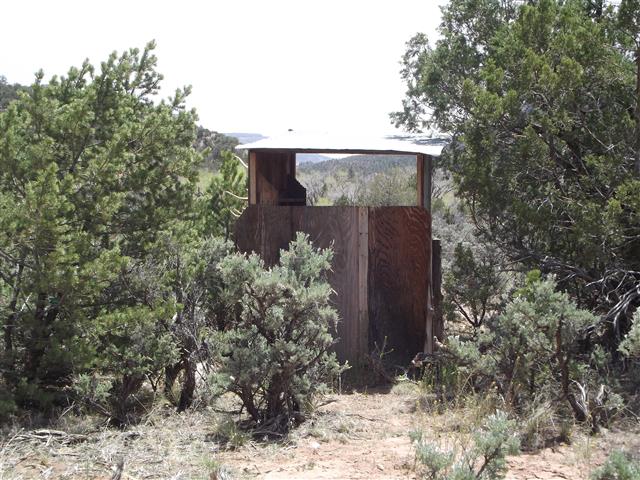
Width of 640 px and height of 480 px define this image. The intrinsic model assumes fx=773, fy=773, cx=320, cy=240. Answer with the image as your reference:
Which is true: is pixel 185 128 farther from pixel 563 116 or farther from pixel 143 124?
pixel 563 116

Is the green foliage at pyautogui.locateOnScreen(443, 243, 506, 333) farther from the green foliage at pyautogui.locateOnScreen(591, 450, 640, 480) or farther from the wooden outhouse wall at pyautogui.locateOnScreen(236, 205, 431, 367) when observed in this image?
the green foliage at pyautogui.locateOnScreen(591, 450, 640, 480)

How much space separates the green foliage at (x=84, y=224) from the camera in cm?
619

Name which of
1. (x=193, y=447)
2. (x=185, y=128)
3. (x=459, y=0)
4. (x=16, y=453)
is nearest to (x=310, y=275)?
(x=193, y=447)

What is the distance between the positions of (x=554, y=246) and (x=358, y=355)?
2301mm

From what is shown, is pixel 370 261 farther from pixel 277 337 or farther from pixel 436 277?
pixel 277 337

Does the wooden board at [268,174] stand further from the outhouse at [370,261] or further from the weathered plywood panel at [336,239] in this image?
the weathered plywood panel at [336,239]

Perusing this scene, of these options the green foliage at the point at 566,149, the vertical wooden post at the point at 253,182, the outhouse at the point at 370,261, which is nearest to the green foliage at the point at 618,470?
the green foliage at the point at 566,149

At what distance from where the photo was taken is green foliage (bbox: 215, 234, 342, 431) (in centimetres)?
606

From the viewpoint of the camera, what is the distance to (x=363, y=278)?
790 centimetres

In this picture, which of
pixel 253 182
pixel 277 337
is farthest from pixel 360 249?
pixel 277 337

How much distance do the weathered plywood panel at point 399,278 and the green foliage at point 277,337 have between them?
1.53 m

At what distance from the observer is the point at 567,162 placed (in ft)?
25.0

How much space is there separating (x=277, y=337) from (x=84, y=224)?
202 centimetres

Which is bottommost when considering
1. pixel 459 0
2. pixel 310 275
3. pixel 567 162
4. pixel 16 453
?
pixel 16 453
